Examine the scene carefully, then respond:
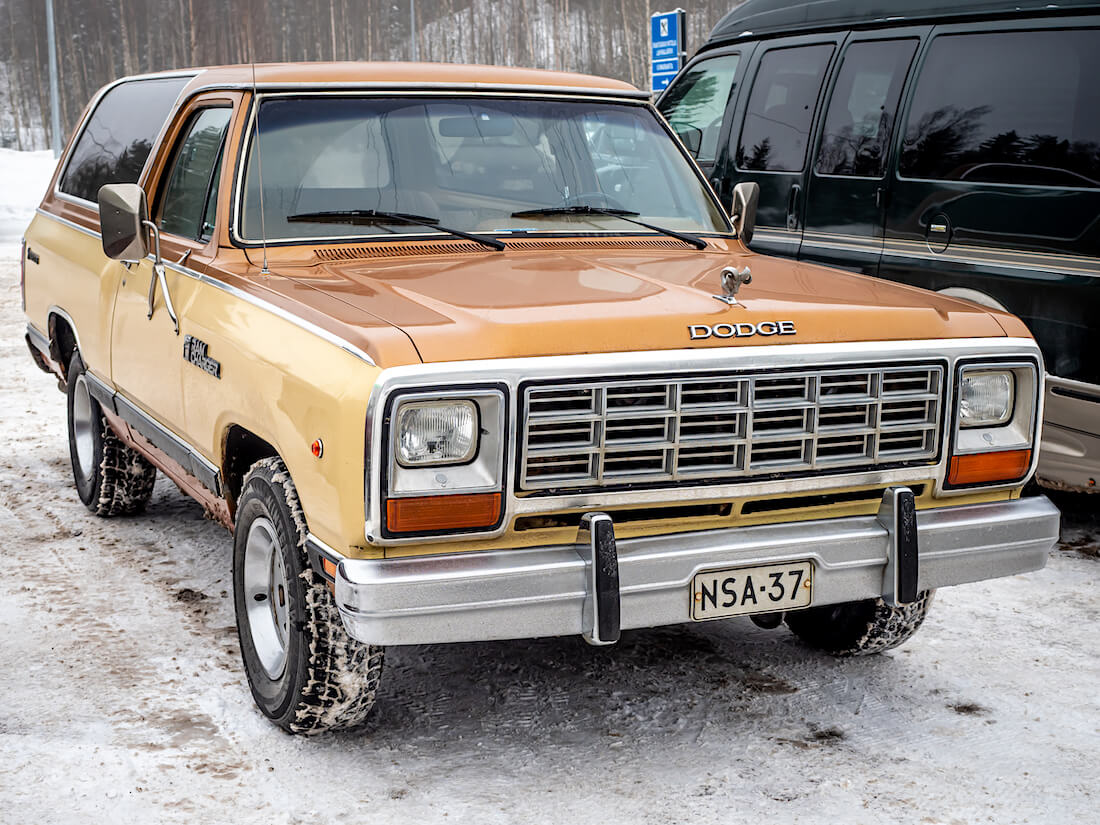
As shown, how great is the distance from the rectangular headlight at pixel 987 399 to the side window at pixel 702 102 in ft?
13.3

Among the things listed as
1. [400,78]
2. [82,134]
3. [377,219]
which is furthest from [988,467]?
[82,134]

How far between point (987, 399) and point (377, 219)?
2.02 m

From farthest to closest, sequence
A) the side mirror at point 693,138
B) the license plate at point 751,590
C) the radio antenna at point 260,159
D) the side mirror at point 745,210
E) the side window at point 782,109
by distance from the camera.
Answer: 1. the side mirror at point 693,138
2. the side window at point 782,109
3. the side mirror at point 745,210
4. the radio antenna at point 260,159
5. the license plate at point 751,590

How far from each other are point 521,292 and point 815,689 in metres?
1.69

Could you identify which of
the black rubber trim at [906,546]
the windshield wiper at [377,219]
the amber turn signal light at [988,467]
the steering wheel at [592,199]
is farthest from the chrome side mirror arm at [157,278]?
the amber turn signal light at [988,467]

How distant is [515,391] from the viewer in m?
3.15

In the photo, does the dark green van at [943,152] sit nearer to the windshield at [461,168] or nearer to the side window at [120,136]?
the windshield at [461,168]

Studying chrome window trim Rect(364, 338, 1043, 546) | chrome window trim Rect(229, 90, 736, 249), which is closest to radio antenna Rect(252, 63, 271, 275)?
chrome window trim Rect(229, 90, 736, 249)

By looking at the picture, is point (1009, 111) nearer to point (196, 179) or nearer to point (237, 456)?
point (196, 179)

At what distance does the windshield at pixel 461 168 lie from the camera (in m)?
4.33

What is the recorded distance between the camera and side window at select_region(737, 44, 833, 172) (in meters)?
6.89

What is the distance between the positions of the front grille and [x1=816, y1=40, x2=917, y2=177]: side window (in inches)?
122

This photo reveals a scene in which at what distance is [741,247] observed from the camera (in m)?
4.86

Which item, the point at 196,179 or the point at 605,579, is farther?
the point at 196,179
